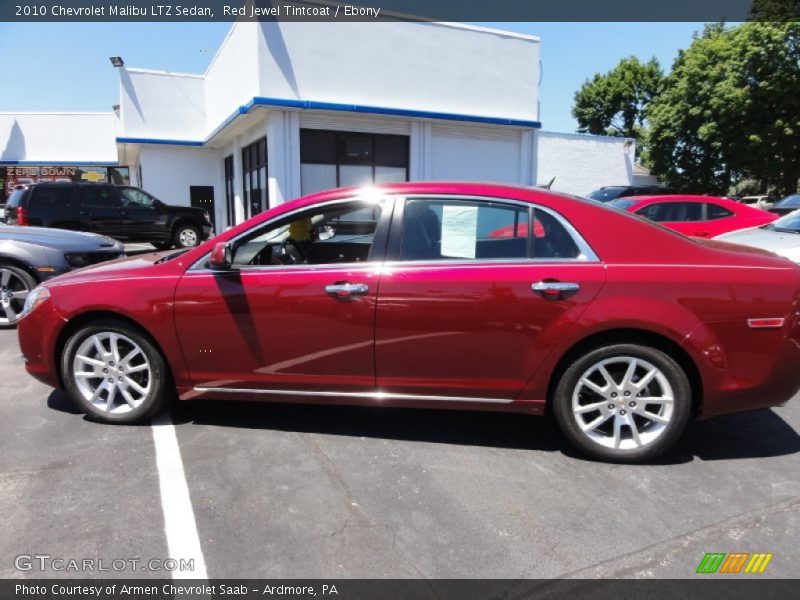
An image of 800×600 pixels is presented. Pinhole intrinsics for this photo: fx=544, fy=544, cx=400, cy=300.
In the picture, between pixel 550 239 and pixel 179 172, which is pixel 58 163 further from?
pixel 550 239

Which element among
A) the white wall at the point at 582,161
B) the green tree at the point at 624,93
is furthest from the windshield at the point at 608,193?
the green tree at the point at 624,93

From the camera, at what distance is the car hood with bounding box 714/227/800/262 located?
19.4ft

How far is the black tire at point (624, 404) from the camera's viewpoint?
313 centimetres

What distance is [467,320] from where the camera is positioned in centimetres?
318

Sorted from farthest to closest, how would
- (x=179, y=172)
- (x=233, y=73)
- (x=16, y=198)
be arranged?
(x=179, y=172) < (x=233, y=73) < (x=16, y=198)

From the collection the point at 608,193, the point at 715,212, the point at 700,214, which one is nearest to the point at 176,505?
the point at 700,214

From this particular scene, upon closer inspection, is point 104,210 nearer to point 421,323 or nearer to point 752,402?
point 421,323

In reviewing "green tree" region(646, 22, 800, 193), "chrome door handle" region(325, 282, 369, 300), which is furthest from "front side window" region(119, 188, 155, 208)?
"green tree" region(646, 22, 800, 193)

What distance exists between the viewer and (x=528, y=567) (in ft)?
7.77

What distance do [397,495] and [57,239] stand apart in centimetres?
595

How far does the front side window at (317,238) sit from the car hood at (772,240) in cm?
438

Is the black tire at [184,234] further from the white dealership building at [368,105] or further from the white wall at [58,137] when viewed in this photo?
the white wall at [58,137]

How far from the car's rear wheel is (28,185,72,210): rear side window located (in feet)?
9.00

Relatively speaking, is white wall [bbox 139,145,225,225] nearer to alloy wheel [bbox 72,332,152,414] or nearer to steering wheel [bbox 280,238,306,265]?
steering wheel [bbox 280,238,306,265]
